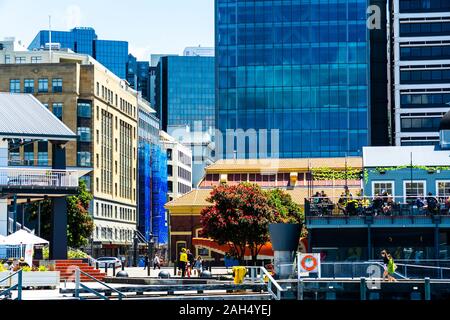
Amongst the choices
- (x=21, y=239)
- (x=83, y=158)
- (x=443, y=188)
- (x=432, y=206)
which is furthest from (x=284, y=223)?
(x=83, y=158)

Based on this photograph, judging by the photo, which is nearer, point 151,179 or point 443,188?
point 443,188

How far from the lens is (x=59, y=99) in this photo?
5281 inches

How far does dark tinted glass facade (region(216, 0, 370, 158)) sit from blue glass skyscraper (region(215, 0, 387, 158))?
0.46 feet

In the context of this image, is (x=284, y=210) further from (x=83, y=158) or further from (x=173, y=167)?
(x=173, y=167)

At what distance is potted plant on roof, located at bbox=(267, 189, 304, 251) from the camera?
4953cm

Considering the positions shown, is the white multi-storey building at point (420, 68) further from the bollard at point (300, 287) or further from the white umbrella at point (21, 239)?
the bollard at point (300, 287)

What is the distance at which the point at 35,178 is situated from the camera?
59312mm

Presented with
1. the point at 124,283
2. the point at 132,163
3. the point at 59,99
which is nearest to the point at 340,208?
the point at 124,283

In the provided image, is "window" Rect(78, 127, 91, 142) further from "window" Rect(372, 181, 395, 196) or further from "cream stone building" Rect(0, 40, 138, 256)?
"window" Rect(372, 181, 395, 196)

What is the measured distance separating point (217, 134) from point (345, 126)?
18030 mm

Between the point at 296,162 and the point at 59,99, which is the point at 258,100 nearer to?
the point at 296,162

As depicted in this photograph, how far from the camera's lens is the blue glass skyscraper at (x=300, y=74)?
459 feet

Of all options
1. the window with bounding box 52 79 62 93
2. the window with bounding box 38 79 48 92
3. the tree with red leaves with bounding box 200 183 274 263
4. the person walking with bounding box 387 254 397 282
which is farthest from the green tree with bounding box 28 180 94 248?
the person walking with bounding box 387 254 397 282

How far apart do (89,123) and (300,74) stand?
1187 inches
